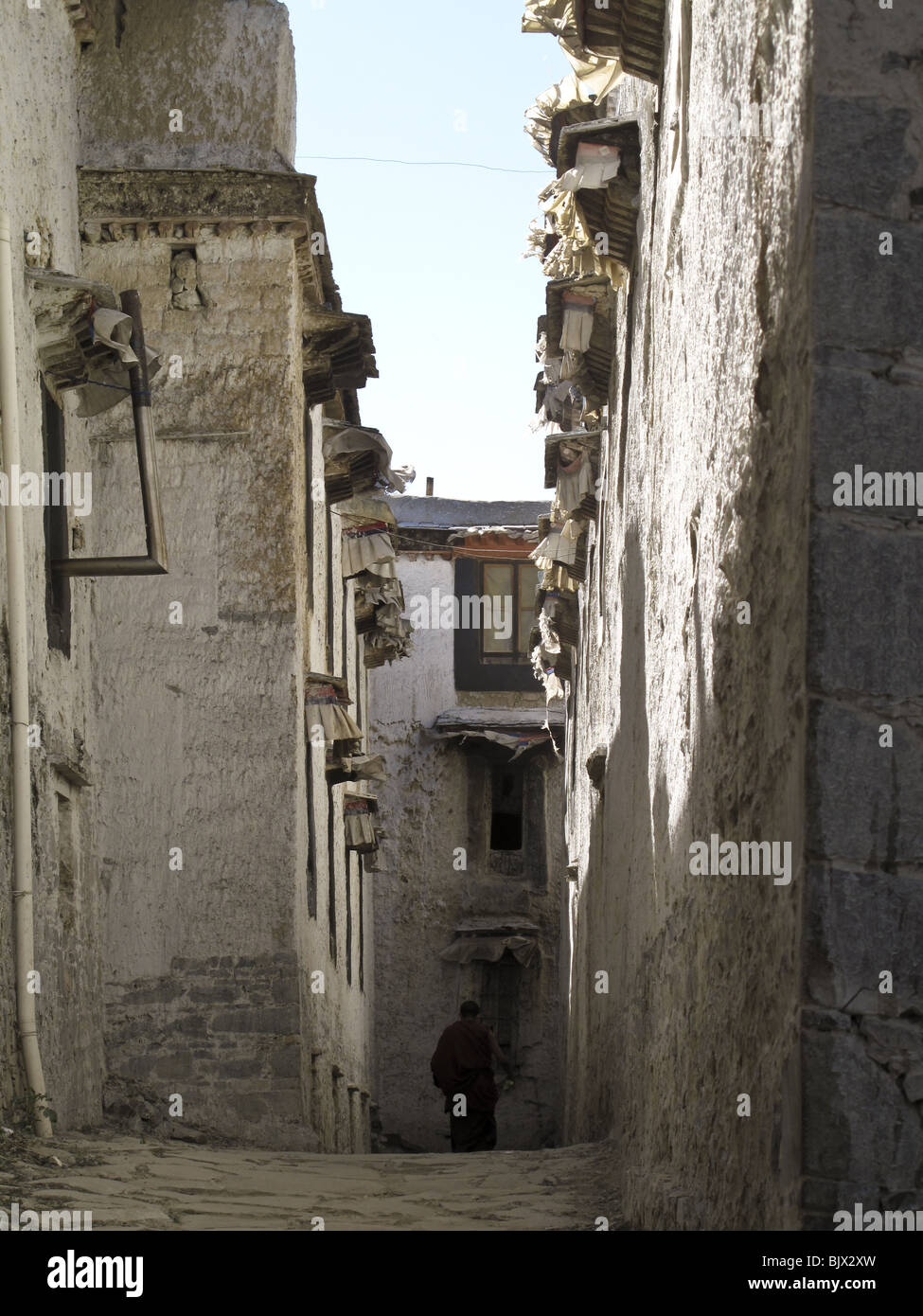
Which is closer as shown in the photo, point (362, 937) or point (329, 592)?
point (329, 592)

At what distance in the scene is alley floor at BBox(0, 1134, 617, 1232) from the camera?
738 centimetres

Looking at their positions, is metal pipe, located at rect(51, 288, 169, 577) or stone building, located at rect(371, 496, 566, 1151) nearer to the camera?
metal pipe, located at rect(51, 288, 169, 577)

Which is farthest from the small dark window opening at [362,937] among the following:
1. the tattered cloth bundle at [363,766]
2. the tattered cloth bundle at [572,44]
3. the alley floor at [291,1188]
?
the tattered cloth bundle at [572,44]

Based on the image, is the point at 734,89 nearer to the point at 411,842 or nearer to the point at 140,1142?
the point at 140,1142

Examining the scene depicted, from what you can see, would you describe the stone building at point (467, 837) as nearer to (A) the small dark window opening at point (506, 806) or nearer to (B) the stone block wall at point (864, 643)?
(A) the small dark window opening at point (506, 806)

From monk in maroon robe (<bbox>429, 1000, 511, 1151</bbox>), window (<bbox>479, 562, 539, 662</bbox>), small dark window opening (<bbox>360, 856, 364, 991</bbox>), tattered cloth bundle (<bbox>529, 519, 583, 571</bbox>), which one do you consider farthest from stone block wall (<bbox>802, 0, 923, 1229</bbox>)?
window (<bbox>479, 562, 539, 662</bbox>)

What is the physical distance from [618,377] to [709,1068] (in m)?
7.03

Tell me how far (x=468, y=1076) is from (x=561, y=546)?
554 centimetres

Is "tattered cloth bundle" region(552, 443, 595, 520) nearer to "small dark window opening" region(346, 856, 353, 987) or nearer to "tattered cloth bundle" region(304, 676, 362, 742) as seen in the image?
"tattered cloth bundle" region(304, 676, 362, 742)

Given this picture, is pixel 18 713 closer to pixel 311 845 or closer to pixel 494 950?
pixel 311 845

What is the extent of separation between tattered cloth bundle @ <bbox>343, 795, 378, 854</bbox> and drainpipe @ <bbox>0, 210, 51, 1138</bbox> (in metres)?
10.7

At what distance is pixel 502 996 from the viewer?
2502cm

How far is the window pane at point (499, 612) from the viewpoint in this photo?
26750mm

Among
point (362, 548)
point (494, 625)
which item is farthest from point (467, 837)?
point (362, 548)
